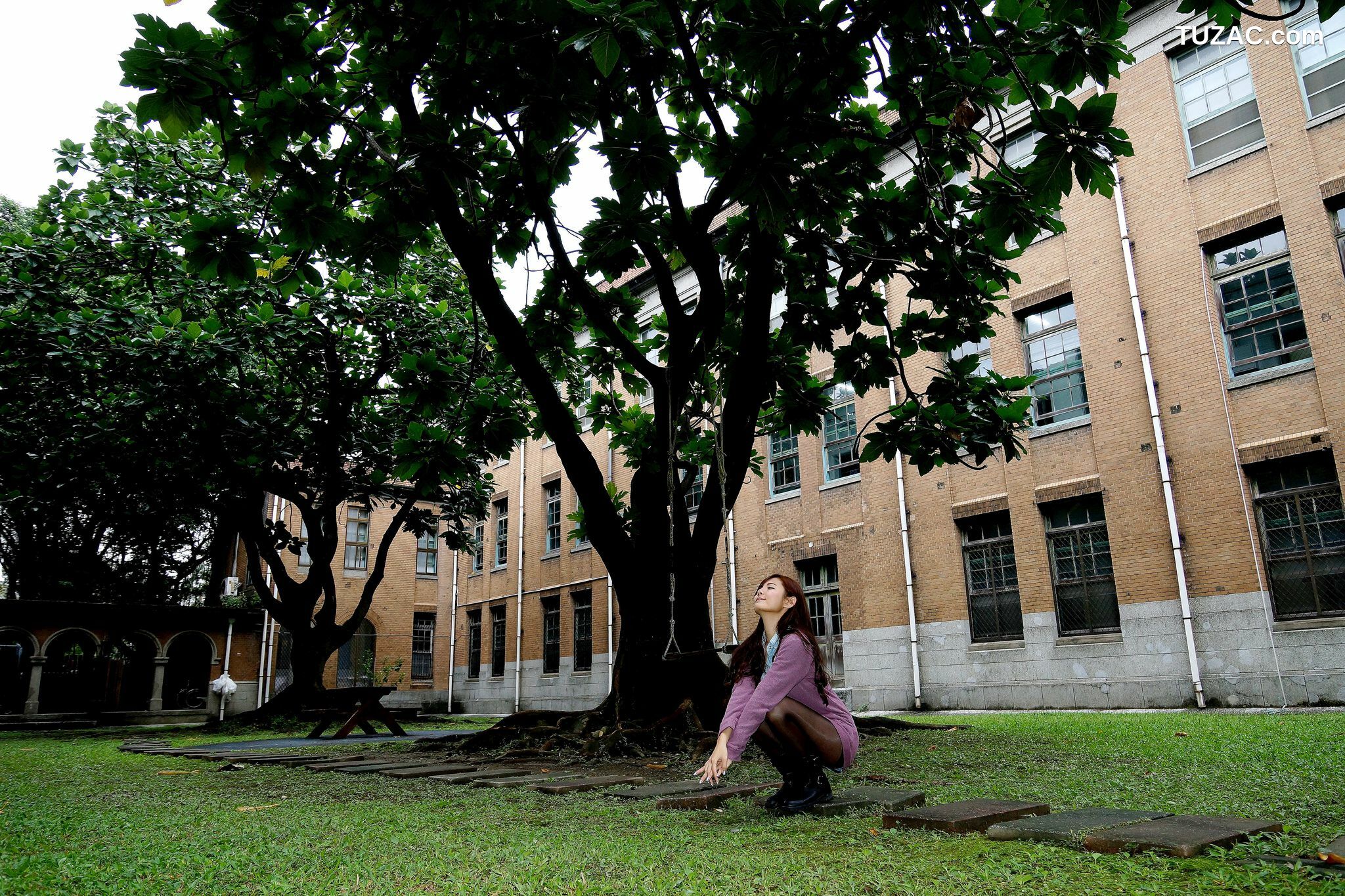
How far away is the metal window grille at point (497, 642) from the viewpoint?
27.0m

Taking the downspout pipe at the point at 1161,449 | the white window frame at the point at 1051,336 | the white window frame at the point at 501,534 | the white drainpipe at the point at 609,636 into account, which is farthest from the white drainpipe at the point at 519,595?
the downspout pipe at the point at 1161,449

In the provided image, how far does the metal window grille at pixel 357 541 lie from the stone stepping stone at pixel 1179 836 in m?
28.6

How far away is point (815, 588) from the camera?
17484 mm

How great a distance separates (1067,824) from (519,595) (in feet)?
78.0

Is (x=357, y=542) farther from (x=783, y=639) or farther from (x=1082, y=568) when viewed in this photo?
(x=783, y=639)

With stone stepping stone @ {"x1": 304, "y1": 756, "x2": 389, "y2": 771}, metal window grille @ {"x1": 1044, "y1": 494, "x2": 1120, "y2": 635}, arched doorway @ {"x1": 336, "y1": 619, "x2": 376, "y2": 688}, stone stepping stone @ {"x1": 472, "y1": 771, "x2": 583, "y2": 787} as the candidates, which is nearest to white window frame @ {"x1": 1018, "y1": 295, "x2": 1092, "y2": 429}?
metal window grille @ {"x1": 1044, "y1": 494, "x2": 1120, "y2": 635}

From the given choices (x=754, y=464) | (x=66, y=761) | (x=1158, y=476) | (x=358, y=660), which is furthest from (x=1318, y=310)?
(x=358, y=660)

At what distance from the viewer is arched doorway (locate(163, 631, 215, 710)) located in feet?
85.8

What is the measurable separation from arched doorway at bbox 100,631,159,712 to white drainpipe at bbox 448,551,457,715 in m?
8.50

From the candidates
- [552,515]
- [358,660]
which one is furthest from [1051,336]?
[358,660]

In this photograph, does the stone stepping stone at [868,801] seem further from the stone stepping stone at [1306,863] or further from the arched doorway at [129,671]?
the arched doorway at [129,671]

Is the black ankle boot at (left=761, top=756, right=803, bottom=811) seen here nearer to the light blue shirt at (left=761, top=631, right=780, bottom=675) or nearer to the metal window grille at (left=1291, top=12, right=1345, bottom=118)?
the light blue shirt at (left=761, top=631, right=780, bottom=675)

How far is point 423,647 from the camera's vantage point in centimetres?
2989

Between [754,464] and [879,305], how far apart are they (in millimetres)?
2967
